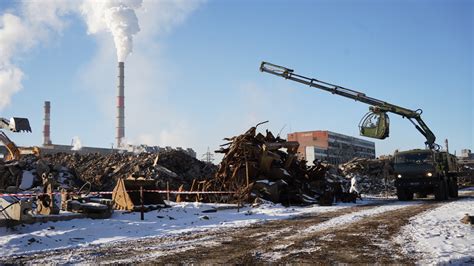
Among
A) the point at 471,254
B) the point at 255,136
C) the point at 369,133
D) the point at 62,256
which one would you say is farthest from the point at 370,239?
the point at 369,133

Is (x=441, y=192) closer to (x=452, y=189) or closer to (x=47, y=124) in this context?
(x=452, y=189)

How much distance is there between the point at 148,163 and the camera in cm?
3066

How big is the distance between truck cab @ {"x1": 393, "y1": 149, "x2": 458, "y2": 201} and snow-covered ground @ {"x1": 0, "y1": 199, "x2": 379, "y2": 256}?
28.6ft

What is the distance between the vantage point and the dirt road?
23.8ft

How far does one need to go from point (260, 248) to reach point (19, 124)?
921 inches

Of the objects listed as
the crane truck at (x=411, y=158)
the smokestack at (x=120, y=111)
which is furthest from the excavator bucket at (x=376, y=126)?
the smokestack at (x=120, y=111)

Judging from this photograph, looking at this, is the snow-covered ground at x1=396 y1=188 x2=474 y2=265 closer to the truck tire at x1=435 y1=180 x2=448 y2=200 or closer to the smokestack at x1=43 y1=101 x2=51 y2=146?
the truck tire at x1=435 y1=180 x2=448 y2=200

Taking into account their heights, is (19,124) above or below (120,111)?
below

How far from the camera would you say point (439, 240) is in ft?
28.4

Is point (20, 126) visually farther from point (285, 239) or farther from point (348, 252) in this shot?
point (348, 252)

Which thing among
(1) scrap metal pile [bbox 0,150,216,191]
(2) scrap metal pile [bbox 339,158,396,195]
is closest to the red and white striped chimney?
(1) scrap metal pile [bbox 0,150,216,191]

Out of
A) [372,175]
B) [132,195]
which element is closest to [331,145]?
[372,175]

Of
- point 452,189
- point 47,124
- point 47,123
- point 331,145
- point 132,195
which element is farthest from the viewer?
point 331,145

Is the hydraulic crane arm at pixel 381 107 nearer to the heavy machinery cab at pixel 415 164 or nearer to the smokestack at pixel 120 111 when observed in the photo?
the heavy machinery cab at pixel 415 164
